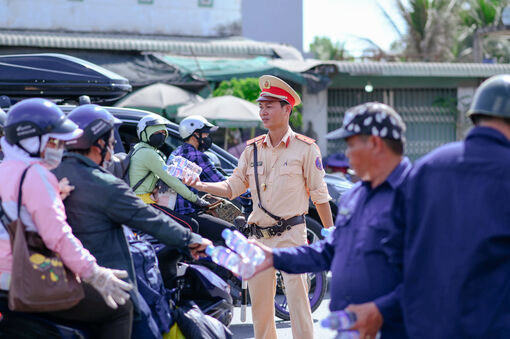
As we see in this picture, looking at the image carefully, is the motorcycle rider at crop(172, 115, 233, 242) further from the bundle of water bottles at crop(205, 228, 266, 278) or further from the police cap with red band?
the bundle of water bottles at crop(205, 228, 266, 278)

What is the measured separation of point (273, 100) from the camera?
18.8ft

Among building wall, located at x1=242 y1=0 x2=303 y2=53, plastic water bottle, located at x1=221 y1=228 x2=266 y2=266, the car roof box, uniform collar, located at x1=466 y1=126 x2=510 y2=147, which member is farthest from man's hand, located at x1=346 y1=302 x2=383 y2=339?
building wall, located at x1=242 y1=0 x2=303 y2=53

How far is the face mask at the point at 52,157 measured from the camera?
12.1 feet

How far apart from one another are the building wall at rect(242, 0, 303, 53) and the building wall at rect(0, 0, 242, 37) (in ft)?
38.3

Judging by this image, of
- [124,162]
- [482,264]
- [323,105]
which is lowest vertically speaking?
[323,105]

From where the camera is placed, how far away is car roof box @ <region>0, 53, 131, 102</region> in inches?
312

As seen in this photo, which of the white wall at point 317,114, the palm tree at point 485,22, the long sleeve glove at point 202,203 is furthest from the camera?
the palm tree at point 485,22

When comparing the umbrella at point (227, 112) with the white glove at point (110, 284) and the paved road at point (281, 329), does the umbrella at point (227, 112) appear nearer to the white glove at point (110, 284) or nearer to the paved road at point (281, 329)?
the paved road at point (281, 329)

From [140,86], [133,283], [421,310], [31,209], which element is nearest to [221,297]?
[133,283]

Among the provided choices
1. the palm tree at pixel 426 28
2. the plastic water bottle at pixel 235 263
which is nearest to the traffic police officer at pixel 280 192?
the plastic water bottle at pixel 235 263

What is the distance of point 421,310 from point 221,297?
2252 millimetres

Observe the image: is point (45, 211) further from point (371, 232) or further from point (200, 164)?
point (200, 164)

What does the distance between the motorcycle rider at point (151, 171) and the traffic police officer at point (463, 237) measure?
4052mm

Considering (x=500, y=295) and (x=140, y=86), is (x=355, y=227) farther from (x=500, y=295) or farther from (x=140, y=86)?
(x=140, y=86)
